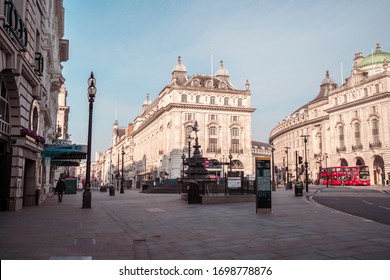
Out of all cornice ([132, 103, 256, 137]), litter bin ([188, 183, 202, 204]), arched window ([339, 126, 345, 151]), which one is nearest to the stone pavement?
litter bin ([188, 183, 202, 204])

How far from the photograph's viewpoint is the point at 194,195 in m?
22.5

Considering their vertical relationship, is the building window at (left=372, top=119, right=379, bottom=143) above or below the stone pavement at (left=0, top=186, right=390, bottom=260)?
above

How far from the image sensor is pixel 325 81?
107125mm

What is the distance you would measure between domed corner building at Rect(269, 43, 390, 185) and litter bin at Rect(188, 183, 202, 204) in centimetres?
4377

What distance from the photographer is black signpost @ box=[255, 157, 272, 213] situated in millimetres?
16047

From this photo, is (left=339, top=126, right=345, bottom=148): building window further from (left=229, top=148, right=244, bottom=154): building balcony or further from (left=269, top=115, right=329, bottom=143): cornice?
(left=229, top=148, right=244, bottom=154): building balcony

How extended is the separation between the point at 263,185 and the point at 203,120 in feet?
203

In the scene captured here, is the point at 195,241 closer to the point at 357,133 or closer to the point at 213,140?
the point at 213,140

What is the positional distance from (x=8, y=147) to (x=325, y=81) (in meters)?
103

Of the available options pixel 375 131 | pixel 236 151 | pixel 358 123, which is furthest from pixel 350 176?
pixel 236 151
